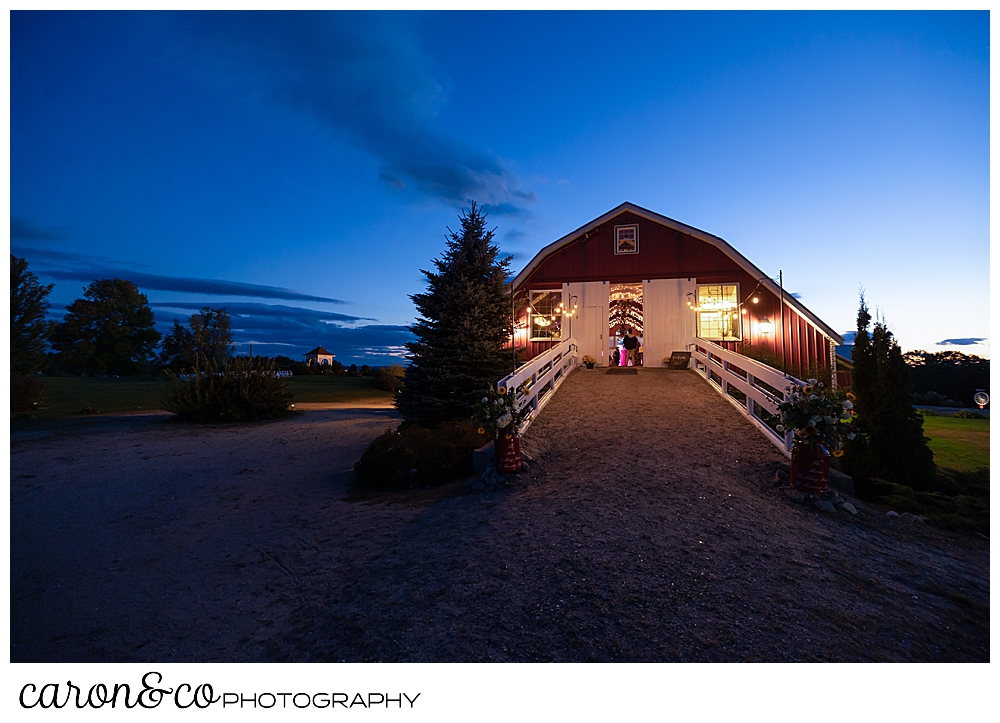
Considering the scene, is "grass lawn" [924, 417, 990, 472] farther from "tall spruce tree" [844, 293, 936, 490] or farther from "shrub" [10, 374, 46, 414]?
"shrub" [10, 374, 46, 414]

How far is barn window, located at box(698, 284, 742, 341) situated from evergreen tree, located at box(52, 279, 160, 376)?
39.8 m

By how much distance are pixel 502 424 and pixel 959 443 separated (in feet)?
32.3

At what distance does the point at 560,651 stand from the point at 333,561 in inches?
107

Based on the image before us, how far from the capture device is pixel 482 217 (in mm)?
12133

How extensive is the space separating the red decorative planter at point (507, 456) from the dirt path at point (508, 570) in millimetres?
508

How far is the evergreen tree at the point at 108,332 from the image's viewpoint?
111ft

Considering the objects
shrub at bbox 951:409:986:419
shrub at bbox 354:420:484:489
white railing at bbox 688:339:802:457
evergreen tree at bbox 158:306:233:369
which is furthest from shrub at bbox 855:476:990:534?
evergreen tree at bbox 158:306:233:369

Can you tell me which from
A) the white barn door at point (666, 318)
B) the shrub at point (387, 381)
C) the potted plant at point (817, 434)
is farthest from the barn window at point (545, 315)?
the potted plant at point (817, 434)

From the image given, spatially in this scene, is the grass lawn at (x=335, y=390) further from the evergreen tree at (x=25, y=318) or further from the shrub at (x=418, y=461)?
the shrub at (x=418, y=461)

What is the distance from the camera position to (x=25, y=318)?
15227 millimetres

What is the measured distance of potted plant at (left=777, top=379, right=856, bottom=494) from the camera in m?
5.70

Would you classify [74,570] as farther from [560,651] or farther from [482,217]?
[482,217]

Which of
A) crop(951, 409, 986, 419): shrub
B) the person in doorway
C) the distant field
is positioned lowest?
crop(951, 409, 986, 419): shrub

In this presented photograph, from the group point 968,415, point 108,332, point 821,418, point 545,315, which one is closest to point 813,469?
point 821,418
